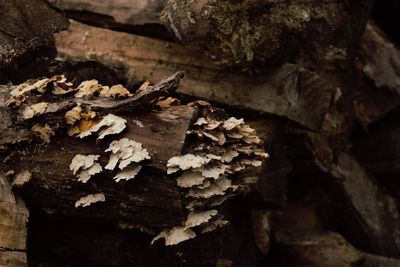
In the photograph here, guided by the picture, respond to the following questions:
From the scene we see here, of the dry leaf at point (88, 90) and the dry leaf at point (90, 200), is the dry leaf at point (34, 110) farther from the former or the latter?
the dry leaf at point (90, 200)

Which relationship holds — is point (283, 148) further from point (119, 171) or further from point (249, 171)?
point (119, 171)

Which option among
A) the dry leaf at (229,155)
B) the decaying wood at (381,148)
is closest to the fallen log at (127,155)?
the dry leaf at (229,155)

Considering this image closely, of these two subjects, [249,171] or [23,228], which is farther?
[249,171]

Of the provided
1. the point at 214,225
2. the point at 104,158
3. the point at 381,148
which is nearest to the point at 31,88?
the point at 104,158

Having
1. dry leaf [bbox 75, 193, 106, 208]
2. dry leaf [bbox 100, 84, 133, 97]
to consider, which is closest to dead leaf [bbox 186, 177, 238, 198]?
dry leaf [bbox 75, 193, 106, 208]

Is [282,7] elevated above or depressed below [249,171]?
above

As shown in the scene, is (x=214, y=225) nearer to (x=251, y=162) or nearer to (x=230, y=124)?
(x=251, y=162)

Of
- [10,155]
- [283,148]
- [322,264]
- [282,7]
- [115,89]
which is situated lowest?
[322,264]

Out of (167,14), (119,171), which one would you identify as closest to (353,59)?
(167,14)
